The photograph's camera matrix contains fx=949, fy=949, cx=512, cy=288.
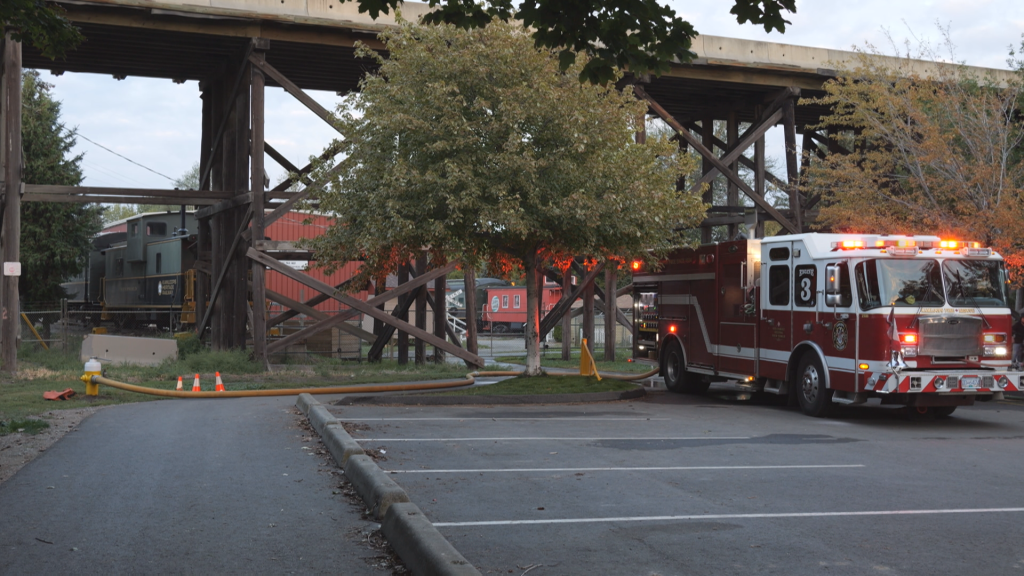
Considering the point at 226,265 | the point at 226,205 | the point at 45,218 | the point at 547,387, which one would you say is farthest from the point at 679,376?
the point at 45,218

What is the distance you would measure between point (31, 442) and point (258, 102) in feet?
41.3

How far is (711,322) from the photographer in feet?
60.0

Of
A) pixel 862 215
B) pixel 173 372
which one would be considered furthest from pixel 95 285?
pixel 862 215

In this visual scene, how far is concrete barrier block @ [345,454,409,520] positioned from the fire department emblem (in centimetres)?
Answer: 842

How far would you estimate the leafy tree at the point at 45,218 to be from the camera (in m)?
37.9

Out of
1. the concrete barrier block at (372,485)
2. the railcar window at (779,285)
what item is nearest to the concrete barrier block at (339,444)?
the concrete barrier block at (372,485)

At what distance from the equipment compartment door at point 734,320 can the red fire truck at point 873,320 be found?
37 mm

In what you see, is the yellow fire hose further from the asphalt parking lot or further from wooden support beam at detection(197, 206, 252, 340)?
wooden support beam at detection(197, 206, 252, 340)

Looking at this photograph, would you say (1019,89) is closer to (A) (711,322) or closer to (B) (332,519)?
(A) (711,322)

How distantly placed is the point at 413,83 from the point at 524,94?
2.23 metres

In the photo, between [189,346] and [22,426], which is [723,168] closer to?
[189,346]

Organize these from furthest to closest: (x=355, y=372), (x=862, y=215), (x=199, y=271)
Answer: (x=199, y=271), (x=355, y=372), (x=862, y=215)

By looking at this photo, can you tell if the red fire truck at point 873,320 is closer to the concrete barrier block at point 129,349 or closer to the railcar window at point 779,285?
the railcar window at point 779,285

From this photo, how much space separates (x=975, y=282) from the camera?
572 inches
